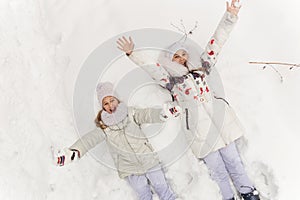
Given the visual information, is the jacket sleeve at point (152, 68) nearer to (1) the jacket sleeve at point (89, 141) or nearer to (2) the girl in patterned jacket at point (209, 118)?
(2) the girl in patterned jacket at point (209, 118)

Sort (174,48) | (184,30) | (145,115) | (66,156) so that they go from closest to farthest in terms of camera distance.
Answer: (66,156) < (145,115) < (174,48) < (184,30)

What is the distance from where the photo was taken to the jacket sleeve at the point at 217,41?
86.1 inches

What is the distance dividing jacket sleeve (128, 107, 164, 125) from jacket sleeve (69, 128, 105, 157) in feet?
0.63

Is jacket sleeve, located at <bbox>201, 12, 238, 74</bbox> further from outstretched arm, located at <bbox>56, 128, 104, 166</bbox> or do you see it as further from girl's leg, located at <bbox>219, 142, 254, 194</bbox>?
outstretched arm, located at <bbox>56, 128, 104, 166</bbox>

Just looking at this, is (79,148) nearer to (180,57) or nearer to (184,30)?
(180,57)

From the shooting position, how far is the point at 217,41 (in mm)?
2232

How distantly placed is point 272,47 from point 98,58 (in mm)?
1004

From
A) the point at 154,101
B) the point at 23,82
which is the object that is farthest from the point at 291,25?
the point at 23,82

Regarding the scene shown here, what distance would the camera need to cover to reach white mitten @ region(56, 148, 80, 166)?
2086 mm

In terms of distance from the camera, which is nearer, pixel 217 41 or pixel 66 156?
pixel 66 156

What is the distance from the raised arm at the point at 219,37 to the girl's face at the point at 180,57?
0.09 m

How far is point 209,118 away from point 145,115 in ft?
1.13

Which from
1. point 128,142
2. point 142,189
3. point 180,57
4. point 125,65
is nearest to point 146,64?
point 180,57

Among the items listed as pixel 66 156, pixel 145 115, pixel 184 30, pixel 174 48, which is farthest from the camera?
pixel 184 30
